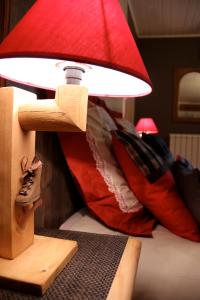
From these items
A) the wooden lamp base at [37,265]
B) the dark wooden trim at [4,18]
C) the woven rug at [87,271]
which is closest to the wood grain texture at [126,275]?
the woven rug at [87,271]

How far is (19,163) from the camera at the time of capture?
22.4 inches

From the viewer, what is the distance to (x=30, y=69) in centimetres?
64

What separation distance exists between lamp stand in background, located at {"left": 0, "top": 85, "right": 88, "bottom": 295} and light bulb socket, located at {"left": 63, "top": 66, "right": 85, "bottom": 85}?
4 centimetres

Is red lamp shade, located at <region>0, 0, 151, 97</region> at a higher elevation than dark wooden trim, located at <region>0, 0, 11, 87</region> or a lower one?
lower

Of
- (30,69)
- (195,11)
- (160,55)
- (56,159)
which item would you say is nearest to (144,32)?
(160,55)

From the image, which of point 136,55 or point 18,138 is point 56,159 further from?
point 136,55

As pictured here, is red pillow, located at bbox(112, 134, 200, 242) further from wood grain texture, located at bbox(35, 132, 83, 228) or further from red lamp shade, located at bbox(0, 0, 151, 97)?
red lamp shade, located at bbox(0, 0, 151, 97)

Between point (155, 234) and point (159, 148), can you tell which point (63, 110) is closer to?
→ point (155, 234)

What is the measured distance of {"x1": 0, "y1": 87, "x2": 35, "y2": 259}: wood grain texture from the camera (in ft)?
1.76

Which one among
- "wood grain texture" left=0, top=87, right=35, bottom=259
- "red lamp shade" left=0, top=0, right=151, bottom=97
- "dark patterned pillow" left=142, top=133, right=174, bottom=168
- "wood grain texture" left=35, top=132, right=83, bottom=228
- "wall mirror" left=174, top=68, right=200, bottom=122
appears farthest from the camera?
"wall mirror" left=174, top=68, right=200, bottom=122

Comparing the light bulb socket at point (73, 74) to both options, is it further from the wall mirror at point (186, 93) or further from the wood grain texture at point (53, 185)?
the wall mirror at point (186, 93)

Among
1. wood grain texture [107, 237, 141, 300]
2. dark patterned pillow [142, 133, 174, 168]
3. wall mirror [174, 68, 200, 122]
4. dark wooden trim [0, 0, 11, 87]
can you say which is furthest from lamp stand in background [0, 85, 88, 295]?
wall mirror [174, 68, 200, 122]

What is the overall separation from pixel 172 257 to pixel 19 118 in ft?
1.88

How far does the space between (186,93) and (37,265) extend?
12.8 feet
